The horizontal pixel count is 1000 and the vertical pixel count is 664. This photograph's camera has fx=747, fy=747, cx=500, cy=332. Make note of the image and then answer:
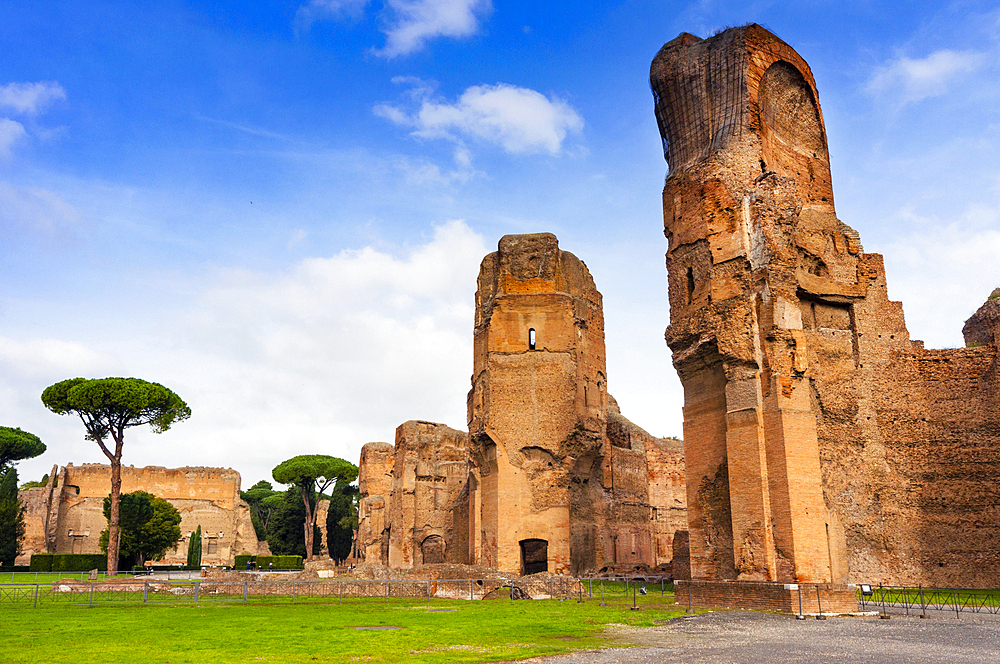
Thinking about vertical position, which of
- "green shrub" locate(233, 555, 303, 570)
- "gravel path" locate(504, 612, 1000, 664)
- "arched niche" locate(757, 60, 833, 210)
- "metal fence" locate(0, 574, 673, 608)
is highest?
"arched niche" locate(757, 60, 833, 210)

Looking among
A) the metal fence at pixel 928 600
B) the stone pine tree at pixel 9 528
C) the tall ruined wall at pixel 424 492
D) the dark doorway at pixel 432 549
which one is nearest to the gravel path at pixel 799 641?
the metal fence at pixel 928 600

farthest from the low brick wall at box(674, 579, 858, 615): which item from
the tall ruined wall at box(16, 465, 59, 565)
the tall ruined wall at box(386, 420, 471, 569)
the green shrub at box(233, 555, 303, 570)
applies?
the tall ruined wall at box(16, 465, 59, 565)

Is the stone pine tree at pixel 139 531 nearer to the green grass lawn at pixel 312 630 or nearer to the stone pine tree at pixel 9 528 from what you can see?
the stone pine tree at pixel 9 528

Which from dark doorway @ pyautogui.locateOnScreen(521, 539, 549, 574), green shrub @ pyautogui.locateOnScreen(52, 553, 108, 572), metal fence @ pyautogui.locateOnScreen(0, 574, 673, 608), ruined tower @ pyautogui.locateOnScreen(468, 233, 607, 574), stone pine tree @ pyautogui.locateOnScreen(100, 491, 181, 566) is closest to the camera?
metal fence @ pyautogui.locateOnScreen(0, 574, 673, 608)

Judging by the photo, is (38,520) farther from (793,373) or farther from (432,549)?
(793,373)

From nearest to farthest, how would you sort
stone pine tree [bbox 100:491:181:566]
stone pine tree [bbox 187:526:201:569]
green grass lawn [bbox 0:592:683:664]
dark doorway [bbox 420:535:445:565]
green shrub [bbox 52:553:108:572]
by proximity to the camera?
green grass lawn [bbox 0:592:683:664] → dark doorway [bbox 420:535:445:565] → green shrub [bbox 52:553:108:572] → stone pine tree [bbox 100:491:181:566] → stone pine tree [bbox 187:526:201:569]

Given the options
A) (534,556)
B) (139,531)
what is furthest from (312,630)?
(139,531)

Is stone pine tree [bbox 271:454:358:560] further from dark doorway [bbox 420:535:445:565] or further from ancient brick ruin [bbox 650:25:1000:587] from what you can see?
ancient brick ruin [bbox 650:25:1000:587]

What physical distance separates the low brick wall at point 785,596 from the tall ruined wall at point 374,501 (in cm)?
2493

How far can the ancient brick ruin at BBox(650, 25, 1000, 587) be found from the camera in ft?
45.1

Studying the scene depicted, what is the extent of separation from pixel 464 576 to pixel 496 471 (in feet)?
14.4

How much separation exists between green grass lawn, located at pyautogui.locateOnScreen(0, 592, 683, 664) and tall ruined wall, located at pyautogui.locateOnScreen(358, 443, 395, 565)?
2226cm

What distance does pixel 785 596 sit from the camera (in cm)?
1229

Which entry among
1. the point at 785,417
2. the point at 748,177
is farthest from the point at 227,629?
the point at 748,177
